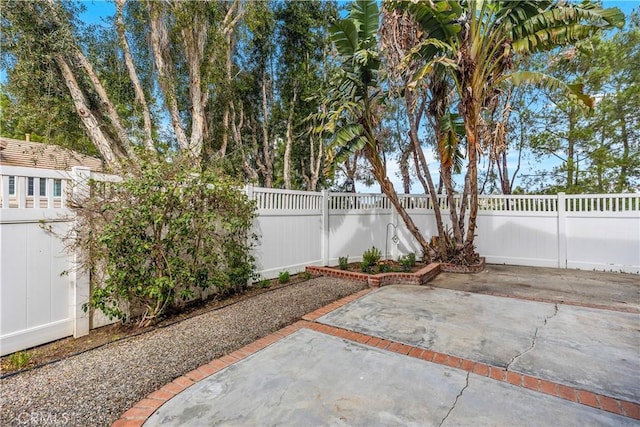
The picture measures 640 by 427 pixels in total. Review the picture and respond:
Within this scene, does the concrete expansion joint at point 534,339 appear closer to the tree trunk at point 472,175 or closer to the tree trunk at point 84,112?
the tree trunk at point 472,175

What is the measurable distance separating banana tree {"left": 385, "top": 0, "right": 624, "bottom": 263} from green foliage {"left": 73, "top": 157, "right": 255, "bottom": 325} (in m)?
4.46

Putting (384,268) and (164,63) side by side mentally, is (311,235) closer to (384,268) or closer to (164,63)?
(384,268)

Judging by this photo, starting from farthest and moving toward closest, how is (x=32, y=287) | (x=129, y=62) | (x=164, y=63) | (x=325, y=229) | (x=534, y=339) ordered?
(x=164, y=63) < (x=129, y=62) < (x=325, y=229) < (x=534, y=339) < (x=32, y=287)

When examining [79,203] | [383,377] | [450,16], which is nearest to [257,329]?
[383,377]

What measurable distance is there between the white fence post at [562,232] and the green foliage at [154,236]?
7.85 m

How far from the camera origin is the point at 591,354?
2844 millimetres

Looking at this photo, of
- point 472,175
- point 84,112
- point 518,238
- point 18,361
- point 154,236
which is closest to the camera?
Result: point 18,361

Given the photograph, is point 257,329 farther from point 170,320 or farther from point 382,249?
point 382,249

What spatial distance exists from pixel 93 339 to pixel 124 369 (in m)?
1.11

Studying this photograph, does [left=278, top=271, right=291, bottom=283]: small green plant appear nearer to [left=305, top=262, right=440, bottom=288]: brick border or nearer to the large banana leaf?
[left=305, top=262, right=440, bottom=288]: brick border

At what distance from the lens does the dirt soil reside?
272 cm

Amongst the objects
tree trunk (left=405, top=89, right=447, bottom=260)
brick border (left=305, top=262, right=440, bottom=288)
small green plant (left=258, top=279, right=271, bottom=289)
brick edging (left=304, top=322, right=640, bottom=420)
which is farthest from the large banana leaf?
small green plant (left=258, top=279, right=271, bottom=289)

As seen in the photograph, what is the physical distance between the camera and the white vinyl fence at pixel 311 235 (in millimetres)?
2879

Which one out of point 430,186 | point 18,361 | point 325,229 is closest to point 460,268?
point 430,186
